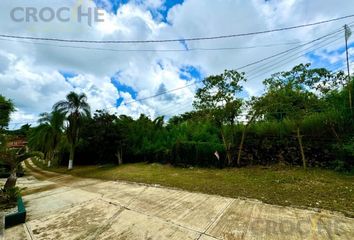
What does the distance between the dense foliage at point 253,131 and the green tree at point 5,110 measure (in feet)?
17.3

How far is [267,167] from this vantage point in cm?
788

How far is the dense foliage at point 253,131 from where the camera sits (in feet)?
22.9

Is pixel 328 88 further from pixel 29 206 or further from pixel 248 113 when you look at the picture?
pixel 29 206

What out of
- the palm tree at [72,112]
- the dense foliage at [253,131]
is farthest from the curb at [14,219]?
the palm tree at [72,112]

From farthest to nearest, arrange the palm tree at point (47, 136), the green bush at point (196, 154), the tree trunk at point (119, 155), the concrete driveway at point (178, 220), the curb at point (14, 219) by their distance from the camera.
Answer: the palm tree at point (47, 136) → the tree trunk at point (119, 155) → the green bush at point (196, 154) → the curb at point (14, 219) → the concrete driveway at point (178, 220)

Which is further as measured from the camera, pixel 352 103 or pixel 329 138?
pixel 329 138

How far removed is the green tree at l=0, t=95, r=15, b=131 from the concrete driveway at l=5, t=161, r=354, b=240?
3.25 m

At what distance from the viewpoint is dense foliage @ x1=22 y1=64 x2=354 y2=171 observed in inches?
274

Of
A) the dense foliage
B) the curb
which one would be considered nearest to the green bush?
the dense foliage

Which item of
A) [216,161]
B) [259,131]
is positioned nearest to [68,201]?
[216,161]

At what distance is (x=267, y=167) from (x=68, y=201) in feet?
23.2

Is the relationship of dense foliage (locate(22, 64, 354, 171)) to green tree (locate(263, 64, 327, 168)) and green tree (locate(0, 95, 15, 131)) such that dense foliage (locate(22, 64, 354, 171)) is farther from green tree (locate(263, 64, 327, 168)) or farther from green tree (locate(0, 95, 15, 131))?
green tree (locate(0, 95, 15, 131))

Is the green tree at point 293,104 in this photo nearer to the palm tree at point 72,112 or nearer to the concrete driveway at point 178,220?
the concrete driveway at point 178,220

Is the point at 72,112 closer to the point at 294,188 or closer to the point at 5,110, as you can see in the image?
the point at 5,110
